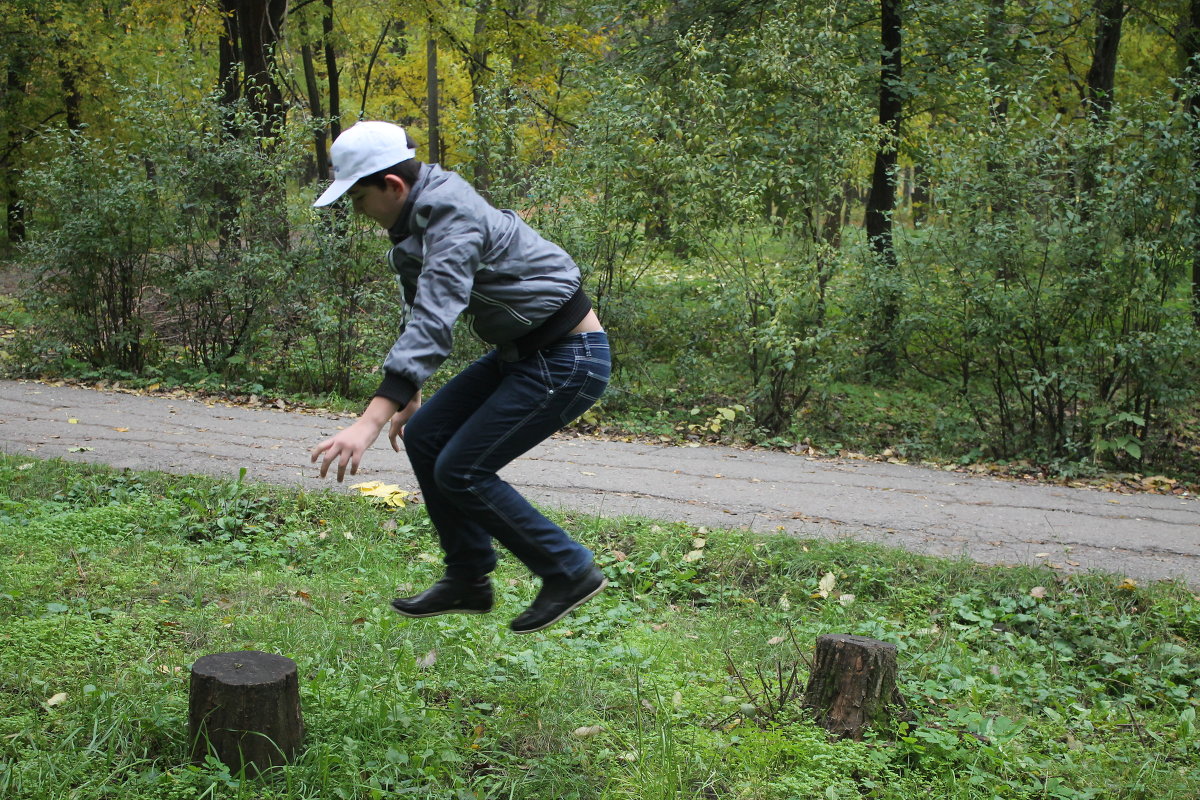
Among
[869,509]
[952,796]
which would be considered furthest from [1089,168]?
[952,796]

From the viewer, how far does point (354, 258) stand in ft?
37.1

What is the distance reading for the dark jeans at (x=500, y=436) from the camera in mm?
3643

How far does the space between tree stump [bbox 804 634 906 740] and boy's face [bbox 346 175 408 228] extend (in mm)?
2589

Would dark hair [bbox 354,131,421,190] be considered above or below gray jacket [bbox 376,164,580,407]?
above

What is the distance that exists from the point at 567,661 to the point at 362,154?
8.78 ft

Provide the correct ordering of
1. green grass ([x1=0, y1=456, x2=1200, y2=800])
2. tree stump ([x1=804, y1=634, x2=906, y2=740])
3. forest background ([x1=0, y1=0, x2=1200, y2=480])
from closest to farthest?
green grass ([x1=0, y1=456, x2=1200, y2=800]) < tree stump ([x1=804, y1=634, x2=906, y2=740]) < forest background ([x1=0, y1=0, x2=1200, y2=480])

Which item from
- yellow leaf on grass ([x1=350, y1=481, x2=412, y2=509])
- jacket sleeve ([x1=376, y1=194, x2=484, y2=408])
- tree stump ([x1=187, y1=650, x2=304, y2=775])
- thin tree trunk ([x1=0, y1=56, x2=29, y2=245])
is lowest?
yellow leaf on grass ([x1=350, y1=481, x2=412, y2=509])

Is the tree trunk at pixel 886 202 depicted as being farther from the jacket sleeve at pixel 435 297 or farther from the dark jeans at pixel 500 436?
the jacket sleeve at pixel 435 297

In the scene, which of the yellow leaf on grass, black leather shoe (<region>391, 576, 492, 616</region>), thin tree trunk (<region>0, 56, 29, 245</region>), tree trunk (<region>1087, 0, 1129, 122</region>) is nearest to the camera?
black leather shoe (<region>391, 576, 492, 616</region>)

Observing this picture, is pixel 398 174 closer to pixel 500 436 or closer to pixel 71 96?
pixel 500 436

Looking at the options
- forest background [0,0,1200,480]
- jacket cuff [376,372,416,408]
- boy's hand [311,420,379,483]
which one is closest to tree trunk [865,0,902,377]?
forest background [0,0,1200,480]

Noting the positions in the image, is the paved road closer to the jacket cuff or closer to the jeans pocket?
the jeans pocket

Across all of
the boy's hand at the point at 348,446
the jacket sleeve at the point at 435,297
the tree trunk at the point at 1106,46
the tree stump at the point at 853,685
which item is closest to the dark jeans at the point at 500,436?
the jacket sleeve at the point at 435,297

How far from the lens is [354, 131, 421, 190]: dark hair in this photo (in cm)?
338
